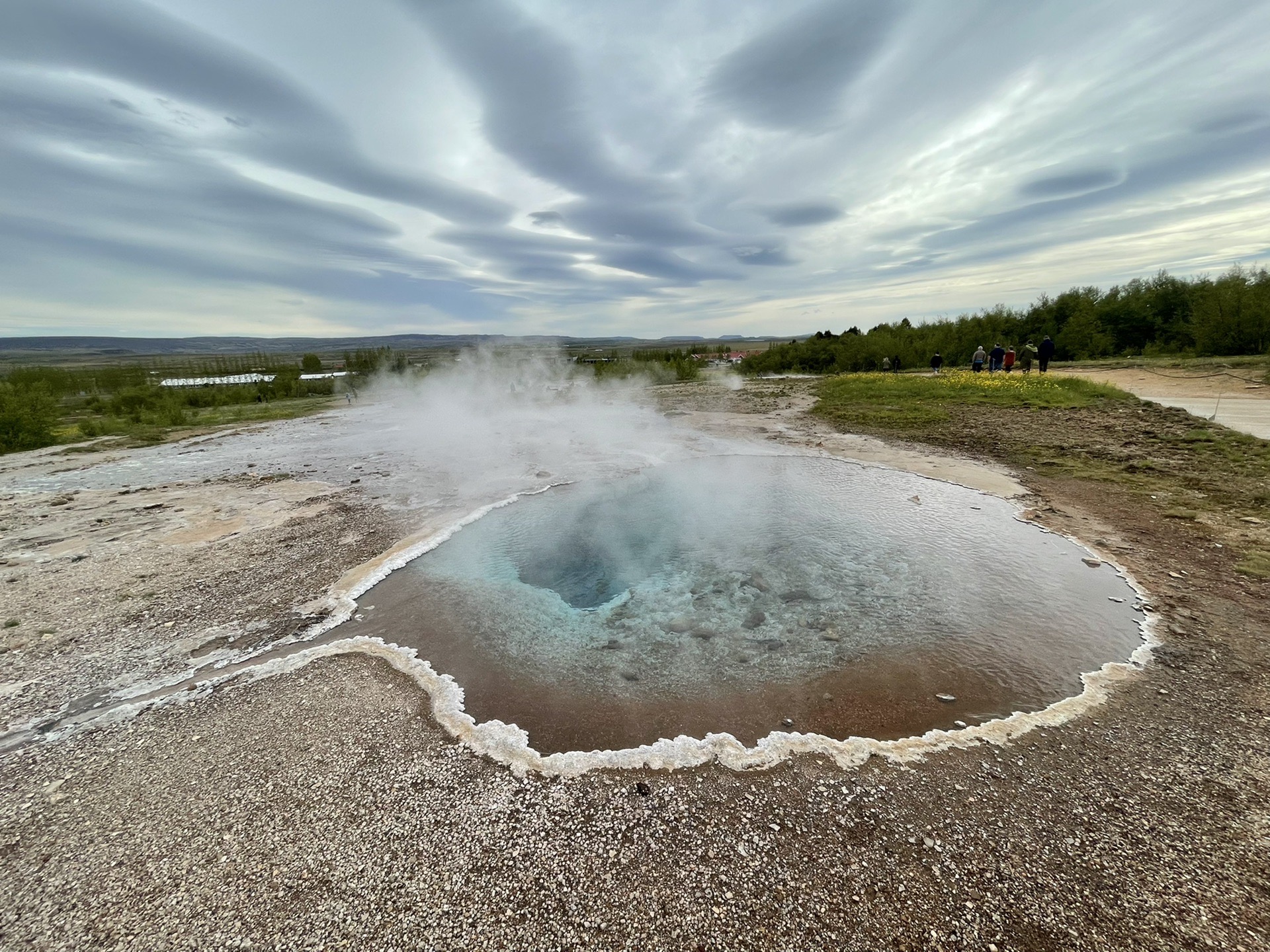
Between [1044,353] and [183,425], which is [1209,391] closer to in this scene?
[1044,353]

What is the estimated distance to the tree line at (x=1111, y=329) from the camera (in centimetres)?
2011

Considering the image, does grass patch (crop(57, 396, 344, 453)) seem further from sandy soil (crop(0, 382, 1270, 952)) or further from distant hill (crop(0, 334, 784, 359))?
distant hill (crop(0, 334, 784, 359))

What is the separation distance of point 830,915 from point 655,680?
209cm

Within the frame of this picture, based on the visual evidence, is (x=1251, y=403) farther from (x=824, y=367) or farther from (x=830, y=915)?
(x=824, y=367)

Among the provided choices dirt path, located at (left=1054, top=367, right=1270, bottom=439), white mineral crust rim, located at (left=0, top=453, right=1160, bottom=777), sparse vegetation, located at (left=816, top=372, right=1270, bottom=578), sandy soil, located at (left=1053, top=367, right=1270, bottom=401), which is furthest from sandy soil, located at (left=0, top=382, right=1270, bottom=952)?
sandy soil, located at (left=1053, top=367, right=1270, bottom=401)

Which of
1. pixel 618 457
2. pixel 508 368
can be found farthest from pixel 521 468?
pixel 508 368

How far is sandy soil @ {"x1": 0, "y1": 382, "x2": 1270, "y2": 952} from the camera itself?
7.43 feet

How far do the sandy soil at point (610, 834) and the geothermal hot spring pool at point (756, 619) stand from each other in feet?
1.61

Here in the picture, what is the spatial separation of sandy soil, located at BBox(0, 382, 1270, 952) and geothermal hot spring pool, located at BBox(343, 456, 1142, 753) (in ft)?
1.61

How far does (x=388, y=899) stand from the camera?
2416 millimetres

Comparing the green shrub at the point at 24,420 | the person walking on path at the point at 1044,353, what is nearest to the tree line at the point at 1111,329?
the person walking on path at the point at 1044,353

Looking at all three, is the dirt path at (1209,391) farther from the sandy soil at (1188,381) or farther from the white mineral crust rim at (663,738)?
the white mineral crust rim at (663,738)

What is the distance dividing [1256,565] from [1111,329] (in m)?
29.0

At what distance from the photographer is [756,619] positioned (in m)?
5.08
